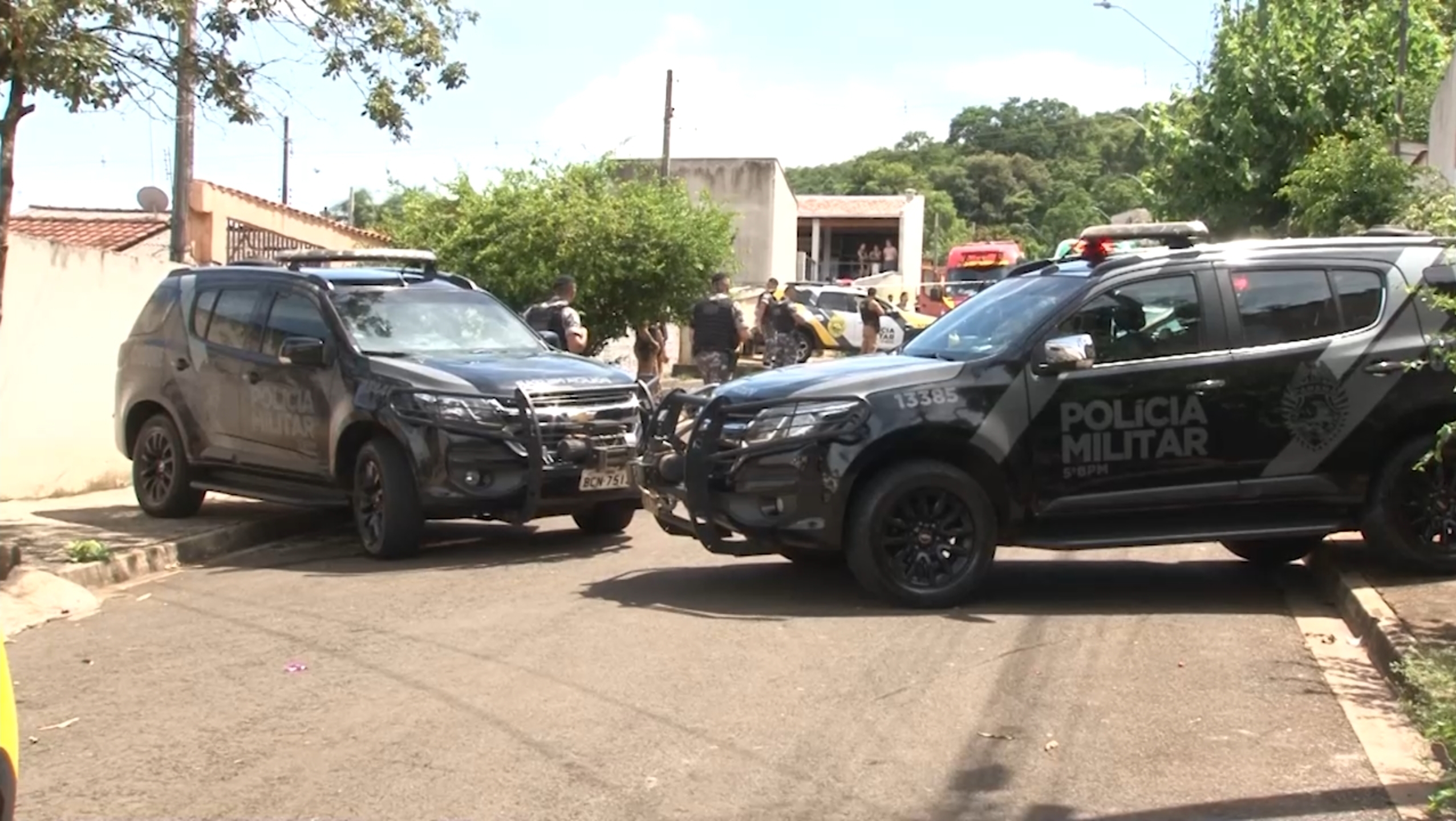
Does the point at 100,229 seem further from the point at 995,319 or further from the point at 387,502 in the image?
the point at 995,319

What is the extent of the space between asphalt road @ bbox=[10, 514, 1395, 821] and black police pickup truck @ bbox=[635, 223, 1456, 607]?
0.45 m

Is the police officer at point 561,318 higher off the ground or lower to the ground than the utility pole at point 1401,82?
lower

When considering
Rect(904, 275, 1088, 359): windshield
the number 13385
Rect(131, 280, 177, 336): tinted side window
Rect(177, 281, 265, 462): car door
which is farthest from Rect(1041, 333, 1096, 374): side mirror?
Rect(131, 280, 177, 336): tinted side window

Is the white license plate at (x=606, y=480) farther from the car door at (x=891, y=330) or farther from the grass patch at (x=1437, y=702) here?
the car door at (x=891, y=330)

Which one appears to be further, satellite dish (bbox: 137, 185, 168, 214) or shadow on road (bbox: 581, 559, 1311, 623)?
satellite dish (bbox: 137, 185, 168, 214)

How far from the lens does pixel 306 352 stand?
34.2ft

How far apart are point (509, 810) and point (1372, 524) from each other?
17.0 feet

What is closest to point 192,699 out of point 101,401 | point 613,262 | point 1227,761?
point 1227,761

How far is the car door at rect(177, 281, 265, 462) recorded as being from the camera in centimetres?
1135

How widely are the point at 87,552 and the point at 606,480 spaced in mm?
3209

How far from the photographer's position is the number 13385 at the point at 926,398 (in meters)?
8.03

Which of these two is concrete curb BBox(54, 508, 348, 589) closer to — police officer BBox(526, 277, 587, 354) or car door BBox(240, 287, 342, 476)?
car door BBox(240, 287, 342, 476)

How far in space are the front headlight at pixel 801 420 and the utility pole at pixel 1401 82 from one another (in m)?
17.5

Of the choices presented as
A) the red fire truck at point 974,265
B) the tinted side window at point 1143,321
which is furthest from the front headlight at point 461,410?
the red fire truck at point 974,265
